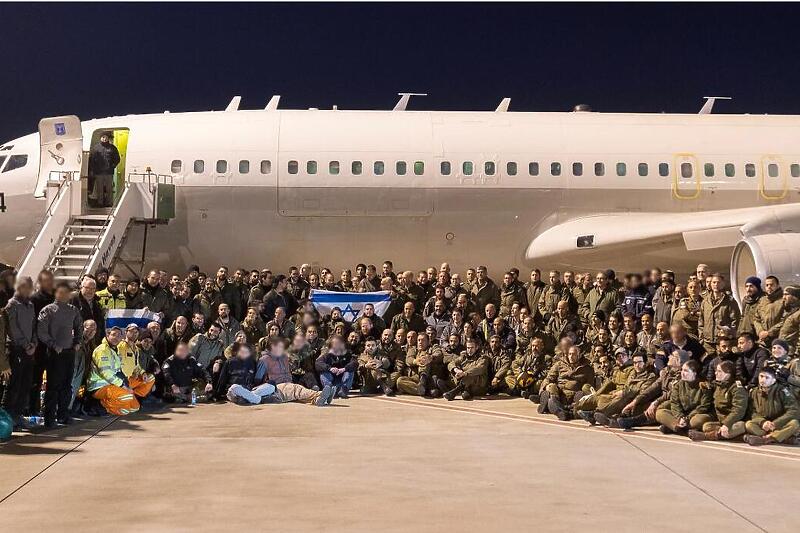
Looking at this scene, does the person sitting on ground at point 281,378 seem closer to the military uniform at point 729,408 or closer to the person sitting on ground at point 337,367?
the person sitting on ground at point 337,367

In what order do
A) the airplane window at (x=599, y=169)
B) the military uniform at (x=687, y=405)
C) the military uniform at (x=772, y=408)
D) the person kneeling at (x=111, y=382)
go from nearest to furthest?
the military uniform at (x=772, y=408)
the military uniform at (x=687, y=405)
the person kneeling at (x=111, y=382)
the airplane window at (x=599, y=169)

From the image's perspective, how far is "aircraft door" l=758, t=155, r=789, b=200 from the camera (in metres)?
20.4

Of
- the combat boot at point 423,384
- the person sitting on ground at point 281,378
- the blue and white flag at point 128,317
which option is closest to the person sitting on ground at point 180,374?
the person sitting on ground at point 281,378

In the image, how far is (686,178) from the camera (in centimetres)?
2016

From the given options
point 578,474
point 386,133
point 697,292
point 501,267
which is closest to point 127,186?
point 386,133

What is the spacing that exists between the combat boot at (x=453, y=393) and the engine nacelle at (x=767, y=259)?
16.9 ft

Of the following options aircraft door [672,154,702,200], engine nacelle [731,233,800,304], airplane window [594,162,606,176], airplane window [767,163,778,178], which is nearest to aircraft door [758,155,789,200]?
airplane window [767,163,778,178]

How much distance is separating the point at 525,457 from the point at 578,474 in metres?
0.95

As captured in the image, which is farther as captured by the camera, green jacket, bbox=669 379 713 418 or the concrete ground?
green jacket, bbox=669 379 713 418

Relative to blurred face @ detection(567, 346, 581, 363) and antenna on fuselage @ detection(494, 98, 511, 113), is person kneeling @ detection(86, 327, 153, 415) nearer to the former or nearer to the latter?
blurred face @ detection(567, 346, 581, 363)

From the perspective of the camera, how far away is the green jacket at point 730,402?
35.0ft

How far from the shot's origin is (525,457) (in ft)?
31.7

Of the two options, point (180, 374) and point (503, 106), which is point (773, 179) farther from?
point (180, 374)

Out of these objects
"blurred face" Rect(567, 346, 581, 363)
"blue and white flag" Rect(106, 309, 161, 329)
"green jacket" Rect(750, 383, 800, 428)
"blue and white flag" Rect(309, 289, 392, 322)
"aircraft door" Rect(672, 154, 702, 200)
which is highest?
"aircraft door" Rect(672, 154, 702, 200)
